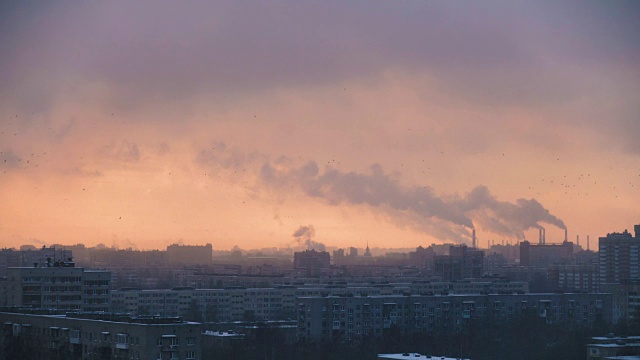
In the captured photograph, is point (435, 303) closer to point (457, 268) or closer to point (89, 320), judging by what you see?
point (89, 320)

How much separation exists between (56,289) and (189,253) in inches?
3505

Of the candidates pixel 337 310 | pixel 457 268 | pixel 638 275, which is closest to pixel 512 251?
pixel 457 268

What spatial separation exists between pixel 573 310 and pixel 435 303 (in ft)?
17.0

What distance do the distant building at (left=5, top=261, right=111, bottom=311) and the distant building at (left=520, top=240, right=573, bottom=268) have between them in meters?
68.1

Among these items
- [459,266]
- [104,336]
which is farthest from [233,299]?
[104,336]

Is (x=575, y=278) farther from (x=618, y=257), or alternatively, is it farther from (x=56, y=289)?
(x=56, y=289)

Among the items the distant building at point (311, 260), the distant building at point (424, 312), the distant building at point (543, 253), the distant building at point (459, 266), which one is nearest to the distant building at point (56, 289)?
the distant building at point (424, 312)

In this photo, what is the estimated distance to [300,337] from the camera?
3444 cm

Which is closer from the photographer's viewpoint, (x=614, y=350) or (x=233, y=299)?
(x=614, y=350)

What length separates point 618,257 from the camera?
6506cm

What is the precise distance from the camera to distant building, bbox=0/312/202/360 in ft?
67.0

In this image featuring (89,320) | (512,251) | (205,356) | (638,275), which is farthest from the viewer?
(512,251)

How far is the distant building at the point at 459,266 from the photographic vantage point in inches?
2849

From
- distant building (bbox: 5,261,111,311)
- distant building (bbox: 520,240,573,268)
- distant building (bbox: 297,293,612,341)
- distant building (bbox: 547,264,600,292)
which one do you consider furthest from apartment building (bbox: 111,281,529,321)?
distant building (bbox: 520,240,573,268)
